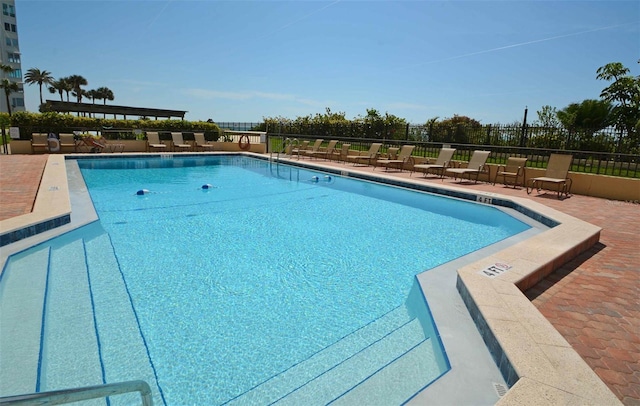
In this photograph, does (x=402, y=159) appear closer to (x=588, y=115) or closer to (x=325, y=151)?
(x=325, y=151)

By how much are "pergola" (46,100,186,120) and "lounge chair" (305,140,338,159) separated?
11.8m

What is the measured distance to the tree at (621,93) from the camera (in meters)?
20.6

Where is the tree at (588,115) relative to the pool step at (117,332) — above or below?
above

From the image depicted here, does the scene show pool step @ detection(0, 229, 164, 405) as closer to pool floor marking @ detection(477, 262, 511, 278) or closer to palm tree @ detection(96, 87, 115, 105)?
pool floor marking @ detection(477, 262, 511, 278)

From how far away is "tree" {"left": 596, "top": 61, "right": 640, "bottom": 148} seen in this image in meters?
20.6

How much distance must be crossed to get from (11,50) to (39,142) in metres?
62.1

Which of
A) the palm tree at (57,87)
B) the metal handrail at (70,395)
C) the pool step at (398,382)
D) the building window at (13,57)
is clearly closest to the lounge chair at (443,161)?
the pool step at (398,382)

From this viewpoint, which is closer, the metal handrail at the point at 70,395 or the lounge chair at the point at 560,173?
the metal handrail at the point at 70,395

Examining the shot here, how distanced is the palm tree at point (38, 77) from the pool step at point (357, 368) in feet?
262

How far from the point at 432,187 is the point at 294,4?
10225 millimetres

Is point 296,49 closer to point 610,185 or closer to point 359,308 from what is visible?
point 610,185

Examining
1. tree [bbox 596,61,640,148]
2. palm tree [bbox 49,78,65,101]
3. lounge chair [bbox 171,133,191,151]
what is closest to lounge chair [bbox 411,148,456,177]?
lounge chair [bbox 171,133,191,151]

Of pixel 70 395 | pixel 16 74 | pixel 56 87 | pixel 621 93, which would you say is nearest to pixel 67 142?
pixel 70 395

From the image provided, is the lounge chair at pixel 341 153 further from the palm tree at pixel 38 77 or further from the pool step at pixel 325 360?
the palm tree at pixel 38 77
